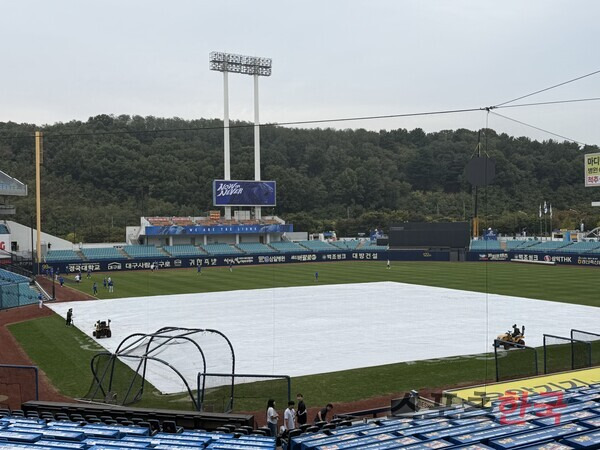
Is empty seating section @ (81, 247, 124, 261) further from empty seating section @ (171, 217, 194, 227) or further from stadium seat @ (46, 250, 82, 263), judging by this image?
empty seating section @ (171, 217, 194, 227)

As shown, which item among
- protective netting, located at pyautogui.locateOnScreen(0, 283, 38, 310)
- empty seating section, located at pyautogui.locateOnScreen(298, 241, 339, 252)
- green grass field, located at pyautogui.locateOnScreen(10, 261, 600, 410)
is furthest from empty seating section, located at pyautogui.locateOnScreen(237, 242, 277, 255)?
protective netting, located at pyautogui.locateOnScreen(0, 283, 38, 310)

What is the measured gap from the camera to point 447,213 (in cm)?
10331

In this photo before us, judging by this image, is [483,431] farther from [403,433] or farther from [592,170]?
[592,170]

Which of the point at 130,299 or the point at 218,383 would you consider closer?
the point at 218,383

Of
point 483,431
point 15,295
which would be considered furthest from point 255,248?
point 483,431

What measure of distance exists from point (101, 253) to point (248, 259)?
65.5 feet

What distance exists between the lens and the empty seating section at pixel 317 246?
90512 millimetres

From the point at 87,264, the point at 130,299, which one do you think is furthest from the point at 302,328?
the point at 87,264

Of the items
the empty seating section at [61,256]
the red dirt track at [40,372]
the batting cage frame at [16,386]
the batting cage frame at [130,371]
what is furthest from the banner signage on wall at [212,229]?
the batting cage frame at [130,371]

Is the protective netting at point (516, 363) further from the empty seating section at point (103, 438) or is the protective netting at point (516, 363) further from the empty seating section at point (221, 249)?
the empty seating section at point (221, 249)

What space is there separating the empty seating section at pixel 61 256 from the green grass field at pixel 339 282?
610 cm

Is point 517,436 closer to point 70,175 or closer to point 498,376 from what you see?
point 498,376

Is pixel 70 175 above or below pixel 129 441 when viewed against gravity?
above

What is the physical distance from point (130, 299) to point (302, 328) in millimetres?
18461
